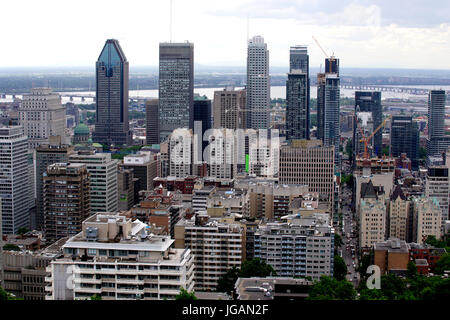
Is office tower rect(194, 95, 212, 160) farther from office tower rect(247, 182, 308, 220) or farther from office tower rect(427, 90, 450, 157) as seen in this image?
office tower rect(247, 182, 308, 220)

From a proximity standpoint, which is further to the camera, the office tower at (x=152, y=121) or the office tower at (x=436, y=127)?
the office tower at (x=152, y=121)

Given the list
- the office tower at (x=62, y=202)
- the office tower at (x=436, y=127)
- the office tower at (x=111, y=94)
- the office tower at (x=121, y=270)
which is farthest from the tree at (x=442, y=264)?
the office tower at (x=111, y=94)

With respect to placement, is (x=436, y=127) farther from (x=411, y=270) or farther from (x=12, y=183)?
(x=411, y=270)

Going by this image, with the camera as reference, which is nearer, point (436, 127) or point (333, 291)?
point (333, 291)

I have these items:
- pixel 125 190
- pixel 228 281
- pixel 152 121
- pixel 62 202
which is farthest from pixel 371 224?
pixel 152 121

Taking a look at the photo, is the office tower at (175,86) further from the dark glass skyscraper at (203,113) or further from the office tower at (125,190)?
the office tower at (125,190)

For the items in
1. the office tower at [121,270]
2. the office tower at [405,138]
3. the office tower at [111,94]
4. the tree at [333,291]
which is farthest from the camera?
the office tower at [111,94]
